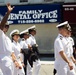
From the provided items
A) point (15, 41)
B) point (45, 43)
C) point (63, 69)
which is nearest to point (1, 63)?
point (63, 69)

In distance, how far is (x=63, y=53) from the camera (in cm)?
724

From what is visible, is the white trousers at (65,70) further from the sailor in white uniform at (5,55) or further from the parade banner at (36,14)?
the parade banner at (36,14)

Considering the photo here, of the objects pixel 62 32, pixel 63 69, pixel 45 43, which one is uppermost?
pixel 62 32

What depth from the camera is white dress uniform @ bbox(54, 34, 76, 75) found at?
7340 millimetres

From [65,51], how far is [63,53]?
6.9 inches

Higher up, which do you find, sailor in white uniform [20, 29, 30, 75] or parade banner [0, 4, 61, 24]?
sailor in white uniform [20, 29, 30, 75]

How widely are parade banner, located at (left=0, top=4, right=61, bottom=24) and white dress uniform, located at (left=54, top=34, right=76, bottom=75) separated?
14.6 m

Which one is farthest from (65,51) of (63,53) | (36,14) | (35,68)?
(36,14)

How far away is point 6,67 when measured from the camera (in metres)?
7.00

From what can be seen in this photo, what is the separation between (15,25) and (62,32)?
51.5ft

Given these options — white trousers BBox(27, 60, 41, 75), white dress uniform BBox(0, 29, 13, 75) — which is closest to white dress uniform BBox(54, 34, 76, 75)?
white dress uniform BBox(0, 29, 13, 75)

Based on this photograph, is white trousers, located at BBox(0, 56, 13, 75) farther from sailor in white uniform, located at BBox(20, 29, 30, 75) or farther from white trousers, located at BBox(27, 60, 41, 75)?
white trousers, located at BBox(27, 60, 41, 75)

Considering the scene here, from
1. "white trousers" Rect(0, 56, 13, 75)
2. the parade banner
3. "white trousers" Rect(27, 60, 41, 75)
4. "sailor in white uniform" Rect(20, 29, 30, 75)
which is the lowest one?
the parade banner

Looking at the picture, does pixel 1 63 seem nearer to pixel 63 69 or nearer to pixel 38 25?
pixel 63 69
